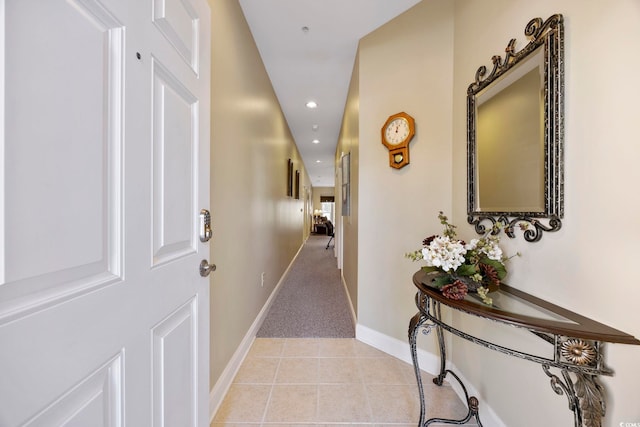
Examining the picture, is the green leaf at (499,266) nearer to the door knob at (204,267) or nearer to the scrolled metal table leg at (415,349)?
the scrolled metal table leg at (415,349)

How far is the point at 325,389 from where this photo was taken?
155 cm

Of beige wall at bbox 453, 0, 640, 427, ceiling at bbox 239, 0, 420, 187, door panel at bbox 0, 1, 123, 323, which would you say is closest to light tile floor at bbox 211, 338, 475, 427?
beige wall at bbox 453, 0, 640, 427

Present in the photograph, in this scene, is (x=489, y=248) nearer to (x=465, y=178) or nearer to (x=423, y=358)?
(x=465, y=178)

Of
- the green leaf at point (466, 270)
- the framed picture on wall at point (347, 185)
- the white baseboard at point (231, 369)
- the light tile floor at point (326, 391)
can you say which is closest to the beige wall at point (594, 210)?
the green leaf at point (466, 270)

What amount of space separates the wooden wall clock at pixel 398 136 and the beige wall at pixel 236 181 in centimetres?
110

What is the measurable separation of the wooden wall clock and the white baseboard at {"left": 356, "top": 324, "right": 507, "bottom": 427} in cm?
133

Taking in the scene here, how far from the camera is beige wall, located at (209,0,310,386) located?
1438mm

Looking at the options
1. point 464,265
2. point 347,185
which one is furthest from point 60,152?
point 347,185

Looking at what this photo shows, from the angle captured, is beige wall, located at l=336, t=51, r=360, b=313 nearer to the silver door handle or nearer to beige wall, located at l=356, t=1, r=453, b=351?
beige wall, located at l=356, t=1, r=453, b=351

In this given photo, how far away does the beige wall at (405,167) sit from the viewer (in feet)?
5.51

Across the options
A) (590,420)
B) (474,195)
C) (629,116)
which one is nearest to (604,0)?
(629,116)

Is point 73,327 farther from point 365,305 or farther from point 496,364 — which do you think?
point 365,305

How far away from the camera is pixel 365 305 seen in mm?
2086

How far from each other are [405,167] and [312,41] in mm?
1412
